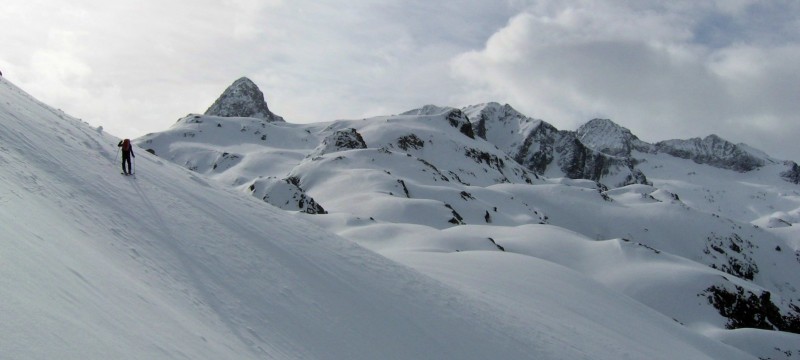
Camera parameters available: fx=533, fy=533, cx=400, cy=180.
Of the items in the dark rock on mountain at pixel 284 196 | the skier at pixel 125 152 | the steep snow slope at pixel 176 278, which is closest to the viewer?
the steep snow slope at pixel 176 278

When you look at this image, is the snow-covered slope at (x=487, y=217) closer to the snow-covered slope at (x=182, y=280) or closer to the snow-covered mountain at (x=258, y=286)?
the snow-covered mountain at (x=258, y=286)

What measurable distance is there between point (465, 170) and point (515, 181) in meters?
18.8

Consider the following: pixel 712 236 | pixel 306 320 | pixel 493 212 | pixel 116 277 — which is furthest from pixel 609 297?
pixel 712 236

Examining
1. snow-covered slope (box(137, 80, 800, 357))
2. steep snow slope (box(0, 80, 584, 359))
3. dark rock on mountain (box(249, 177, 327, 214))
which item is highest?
snow-covered slope (box(137, 80, 800, 357))

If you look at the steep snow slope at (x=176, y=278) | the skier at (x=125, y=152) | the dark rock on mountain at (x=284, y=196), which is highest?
the dark rock on mountain at (x=284, y=196)

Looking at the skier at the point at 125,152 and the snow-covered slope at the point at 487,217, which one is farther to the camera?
the snow-covered slope at the point at 487,217

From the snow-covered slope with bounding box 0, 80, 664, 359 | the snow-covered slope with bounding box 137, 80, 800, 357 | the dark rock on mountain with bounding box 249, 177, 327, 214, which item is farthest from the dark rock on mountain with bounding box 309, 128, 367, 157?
the snow-covered slope with bounding box 0, 80, 664, 359

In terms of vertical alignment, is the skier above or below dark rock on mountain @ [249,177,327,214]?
below

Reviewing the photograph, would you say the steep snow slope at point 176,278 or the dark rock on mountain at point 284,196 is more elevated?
the dark rock on mountain at point 284,196

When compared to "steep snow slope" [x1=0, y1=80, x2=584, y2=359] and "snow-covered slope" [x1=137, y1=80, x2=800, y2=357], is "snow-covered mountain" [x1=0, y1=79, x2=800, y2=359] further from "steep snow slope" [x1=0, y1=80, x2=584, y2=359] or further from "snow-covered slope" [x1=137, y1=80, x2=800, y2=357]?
"snow-covered slope" [x1=137, y1=80, x2=800, y2=357]

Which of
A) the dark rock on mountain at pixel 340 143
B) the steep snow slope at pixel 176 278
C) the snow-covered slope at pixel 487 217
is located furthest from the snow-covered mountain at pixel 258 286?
the dark rock on mountain at pixel 340 143

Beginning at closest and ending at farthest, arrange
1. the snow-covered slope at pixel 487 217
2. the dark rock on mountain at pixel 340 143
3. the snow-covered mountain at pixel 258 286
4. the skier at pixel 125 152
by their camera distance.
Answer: the snow-covered mountain at pixel 258 286 < the skier at pixel 125 152 < the snow-covered slope at pixel 487 217 < the dark rock on mountain at pixel 340 143

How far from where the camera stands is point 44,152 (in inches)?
715

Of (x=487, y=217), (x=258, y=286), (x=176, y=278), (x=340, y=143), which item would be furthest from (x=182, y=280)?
(x=340, y=143)
